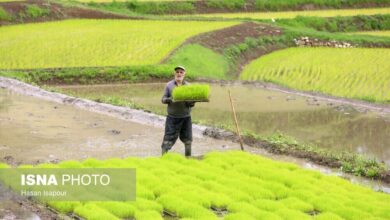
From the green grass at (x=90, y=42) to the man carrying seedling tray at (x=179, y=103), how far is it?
41.3ft

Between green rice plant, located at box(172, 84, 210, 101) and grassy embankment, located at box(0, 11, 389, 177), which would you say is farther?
grassy embankment, located at box(0, 11, 389, 177)

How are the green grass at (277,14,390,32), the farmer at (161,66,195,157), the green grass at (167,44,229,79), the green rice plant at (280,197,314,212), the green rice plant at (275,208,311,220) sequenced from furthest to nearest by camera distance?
1. the green grass at (277,14,390,32)
2. the green grass at (167,44,229,79)
3. the farmer at (161,66,195,157)
4. the green rice plant at (280,197,314,212)
5. the green rice plant at (275,208,311,220)

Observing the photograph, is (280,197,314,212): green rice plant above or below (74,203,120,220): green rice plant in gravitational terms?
below

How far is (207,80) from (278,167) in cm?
1154

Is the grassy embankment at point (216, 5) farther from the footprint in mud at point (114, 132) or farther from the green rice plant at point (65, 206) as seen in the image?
the green rice plant at point (65, 206)

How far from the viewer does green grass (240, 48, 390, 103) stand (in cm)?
2155

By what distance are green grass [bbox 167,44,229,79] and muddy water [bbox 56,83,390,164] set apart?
7.73ft

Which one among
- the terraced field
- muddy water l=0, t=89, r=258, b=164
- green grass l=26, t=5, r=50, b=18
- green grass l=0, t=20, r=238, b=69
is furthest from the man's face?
the terraced field

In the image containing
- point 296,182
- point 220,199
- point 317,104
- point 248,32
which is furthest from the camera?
point 248,32

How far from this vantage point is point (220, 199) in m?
9.00

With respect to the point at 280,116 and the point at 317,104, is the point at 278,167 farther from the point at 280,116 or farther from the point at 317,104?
the point at 317,104

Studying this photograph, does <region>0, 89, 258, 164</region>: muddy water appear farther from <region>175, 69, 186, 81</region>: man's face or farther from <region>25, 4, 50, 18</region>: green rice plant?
<region>25, 4, 50, 18</region>: green rice plant

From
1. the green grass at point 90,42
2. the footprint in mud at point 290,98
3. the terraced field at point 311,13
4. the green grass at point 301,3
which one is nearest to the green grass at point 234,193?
the footprint in mud at point 290,98

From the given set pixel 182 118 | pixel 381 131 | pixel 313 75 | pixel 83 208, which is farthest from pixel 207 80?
pixel 83 208
